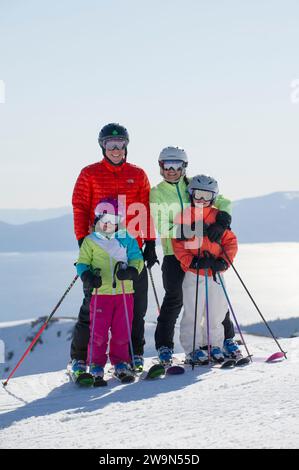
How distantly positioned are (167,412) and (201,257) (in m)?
2.05

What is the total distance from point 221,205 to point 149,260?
0.94 metres

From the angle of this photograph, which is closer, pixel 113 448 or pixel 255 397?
pixel 113 448

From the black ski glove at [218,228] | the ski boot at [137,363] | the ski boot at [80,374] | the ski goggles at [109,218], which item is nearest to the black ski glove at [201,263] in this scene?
the black ski glove at [218,228]

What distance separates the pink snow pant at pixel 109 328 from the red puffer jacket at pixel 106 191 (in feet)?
2.29

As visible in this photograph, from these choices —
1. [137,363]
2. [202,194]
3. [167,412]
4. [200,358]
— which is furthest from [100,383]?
[202,194]

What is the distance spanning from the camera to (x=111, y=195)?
227 inches

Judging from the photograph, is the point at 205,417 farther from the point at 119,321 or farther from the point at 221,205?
the point at 221,205

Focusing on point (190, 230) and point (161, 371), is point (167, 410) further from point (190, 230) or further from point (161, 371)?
point (190, 230)

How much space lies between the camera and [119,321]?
217 inches

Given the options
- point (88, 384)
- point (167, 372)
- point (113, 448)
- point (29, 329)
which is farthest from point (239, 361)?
point (29, 329)

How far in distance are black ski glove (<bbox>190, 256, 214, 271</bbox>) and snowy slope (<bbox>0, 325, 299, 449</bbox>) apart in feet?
3.29

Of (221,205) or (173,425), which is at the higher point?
(221,205)

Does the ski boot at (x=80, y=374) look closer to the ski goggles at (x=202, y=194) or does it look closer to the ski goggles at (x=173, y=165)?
the ski goggles at (x=202, y=194)

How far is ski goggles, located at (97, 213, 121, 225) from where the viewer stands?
17.9 feet
